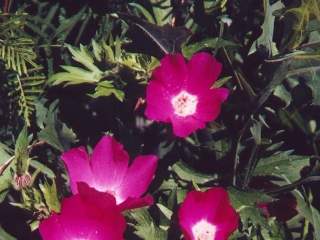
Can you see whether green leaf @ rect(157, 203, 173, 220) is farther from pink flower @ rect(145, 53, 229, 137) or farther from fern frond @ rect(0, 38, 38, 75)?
fern frond @ rect(0, 38, 38, 75)

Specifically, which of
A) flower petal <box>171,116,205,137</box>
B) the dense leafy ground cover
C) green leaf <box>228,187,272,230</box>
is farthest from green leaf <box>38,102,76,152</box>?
green leaf <box>228,187,272,230</box>

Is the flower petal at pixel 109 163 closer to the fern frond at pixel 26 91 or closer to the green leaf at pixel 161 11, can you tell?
the fern frond at pixel 26 91

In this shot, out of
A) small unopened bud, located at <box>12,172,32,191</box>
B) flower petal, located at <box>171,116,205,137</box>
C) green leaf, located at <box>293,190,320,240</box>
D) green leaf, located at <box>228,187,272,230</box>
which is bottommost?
green leaf, located at <box>293,190,320,240</box>

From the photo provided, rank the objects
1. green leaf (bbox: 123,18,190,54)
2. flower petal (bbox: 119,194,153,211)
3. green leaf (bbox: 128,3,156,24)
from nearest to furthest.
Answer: flower petal (bbox: 119,194,153,211), green leaf (bbox: 123,18,190,54), green leaf (bbox: 128,3,156,24)

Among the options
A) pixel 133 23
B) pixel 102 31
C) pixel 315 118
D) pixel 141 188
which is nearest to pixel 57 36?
pixel 102 31

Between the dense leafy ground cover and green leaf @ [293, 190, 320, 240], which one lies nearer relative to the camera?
the dense leafy ground cover

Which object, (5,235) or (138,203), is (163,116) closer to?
(138,203)
